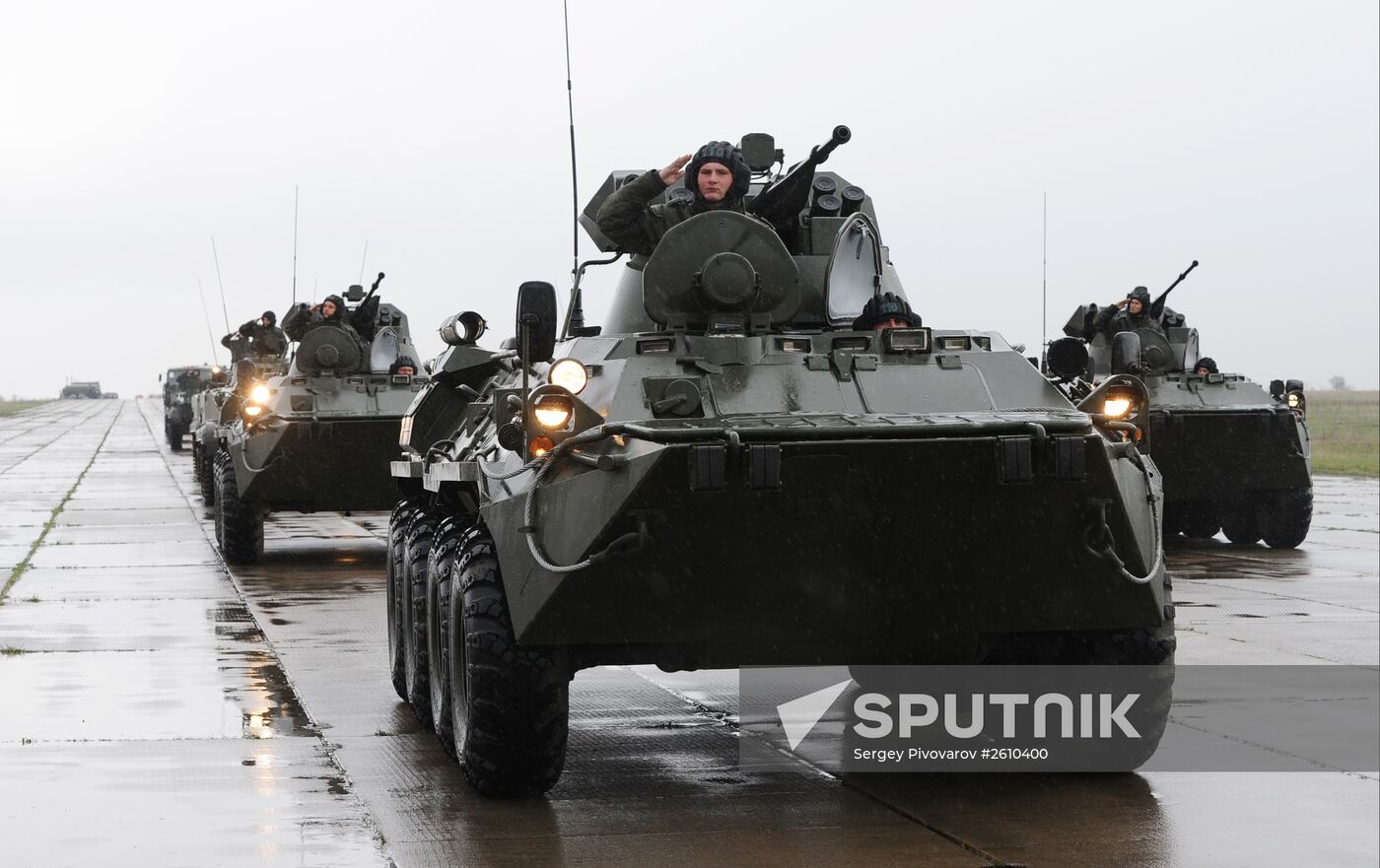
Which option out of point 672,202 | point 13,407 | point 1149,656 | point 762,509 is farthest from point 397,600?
point 13,407

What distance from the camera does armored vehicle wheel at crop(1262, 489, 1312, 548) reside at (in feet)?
59.7

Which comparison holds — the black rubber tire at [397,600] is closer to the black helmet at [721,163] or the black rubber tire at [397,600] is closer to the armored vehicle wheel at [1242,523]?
the black helmet at [721,163]

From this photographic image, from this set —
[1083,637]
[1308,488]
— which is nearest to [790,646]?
[1083,637]

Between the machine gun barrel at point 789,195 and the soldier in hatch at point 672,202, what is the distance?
208 mm

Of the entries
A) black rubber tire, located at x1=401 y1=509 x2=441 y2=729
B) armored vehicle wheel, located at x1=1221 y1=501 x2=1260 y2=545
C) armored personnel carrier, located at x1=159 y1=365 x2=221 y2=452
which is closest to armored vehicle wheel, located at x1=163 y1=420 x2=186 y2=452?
armored personnel carrier, located at x1=159 y1=365 x2=221 y2=452

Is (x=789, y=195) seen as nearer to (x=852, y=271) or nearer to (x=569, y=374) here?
(x=852, y=271)

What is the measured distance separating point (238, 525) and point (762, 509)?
11.7 meters

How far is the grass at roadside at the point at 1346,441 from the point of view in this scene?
34.8 meters

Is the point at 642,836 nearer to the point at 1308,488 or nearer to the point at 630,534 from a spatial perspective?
the point at 630,534

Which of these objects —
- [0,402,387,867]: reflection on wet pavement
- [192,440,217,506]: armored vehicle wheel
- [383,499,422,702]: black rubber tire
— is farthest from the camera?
[192,440,217,506]: armored vehicle wheel

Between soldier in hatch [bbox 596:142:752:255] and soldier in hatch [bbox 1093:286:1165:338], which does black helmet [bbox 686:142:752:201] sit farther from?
soldier in hatch [bbox 1093:286:1165:338]

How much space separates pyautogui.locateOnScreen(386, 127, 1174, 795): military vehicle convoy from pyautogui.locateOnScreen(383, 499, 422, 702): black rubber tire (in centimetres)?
146

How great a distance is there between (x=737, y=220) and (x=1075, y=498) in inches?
79.2

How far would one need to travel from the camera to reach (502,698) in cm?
654
